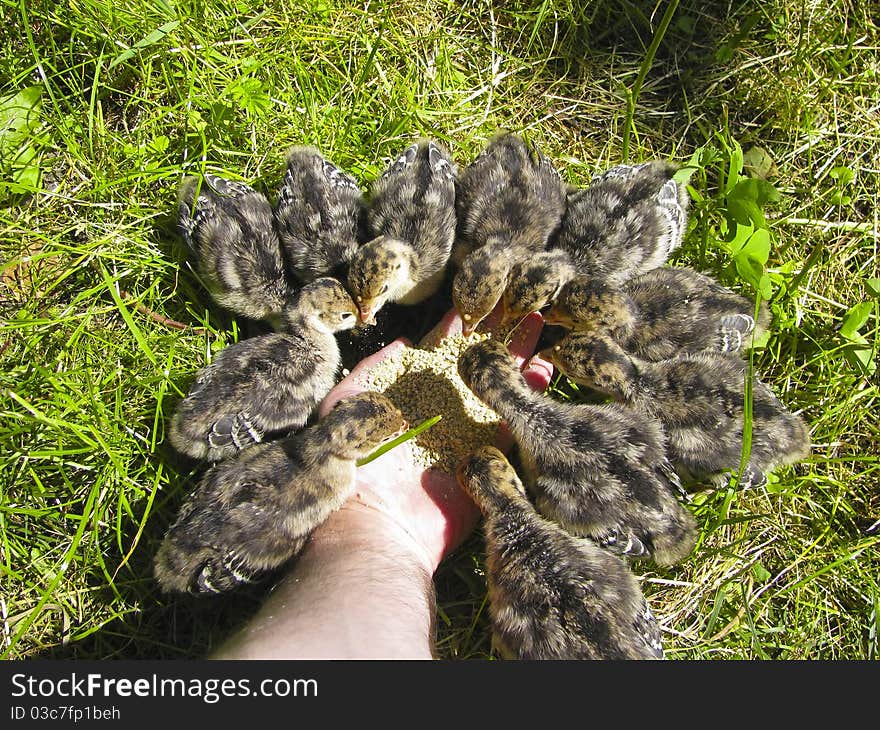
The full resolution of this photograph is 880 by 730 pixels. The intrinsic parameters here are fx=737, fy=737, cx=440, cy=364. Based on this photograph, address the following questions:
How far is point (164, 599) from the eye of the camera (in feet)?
10.2

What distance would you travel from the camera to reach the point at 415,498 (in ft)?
10.3

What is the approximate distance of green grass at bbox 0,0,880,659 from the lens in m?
3.11

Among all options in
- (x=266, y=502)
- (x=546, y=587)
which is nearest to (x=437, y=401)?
(x=266, y=502)

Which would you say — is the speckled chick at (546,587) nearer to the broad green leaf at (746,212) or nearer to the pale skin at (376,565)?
the pale skin at (376,565)

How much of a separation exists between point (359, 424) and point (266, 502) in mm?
454

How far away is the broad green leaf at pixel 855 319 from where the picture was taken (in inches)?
139

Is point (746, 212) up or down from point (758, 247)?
up

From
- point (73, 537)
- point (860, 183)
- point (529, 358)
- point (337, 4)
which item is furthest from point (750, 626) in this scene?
point (337, 4)

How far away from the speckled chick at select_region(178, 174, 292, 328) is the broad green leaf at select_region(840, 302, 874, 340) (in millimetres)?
2666

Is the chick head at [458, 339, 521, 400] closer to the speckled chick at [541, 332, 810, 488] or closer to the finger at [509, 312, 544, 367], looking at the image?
the speckled chick at [541, 332, 810, 488]

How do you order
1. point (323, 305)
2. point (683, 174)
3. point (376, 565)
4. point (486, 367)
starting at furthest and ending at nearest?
point (683, 174) → point (323, 305) → point (486, 367) → point (376, 565)

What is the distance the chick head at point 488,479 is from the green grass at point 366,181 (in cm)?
48

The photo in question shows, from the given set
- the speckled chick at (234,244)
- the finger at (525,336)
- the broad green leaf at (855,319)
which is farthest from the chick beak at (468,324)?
the broad green leaf at (855,319)

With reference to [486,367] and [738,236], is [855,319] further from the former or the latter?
[486,367]
